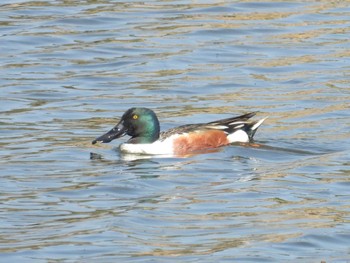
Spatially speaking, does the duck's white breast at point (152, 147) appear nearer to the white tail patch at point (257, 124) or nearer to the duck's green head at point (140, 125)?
the duck's green head at point (140, 125)

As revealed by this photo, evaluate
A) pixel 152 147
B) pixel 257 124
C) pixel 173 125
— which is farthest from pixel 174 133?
pixel 173 125

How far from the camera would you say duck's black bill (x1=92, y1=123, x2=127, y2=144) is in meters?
13.7

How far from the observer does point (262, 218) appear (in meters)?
10.4

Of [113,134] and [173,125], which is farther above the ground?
[113,134]

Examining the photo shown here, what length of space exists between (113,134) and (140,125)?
1.08 ft

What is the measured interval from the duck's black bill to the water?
0.15m

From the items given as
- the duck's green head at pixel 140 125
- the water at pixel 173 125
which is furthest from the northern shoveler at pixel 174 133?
the water at pixel 173 125

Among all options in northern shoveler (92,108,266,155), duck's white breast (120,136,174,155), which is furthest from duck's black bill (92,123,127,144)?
duck's white breast (120,136,174,155)

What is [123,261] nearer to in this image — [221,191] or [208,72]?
[221,191]

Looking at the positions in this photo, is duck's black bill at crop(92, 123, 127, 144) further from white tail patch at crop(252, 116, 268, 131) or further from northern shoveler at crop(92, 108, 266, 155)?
white tail patch at crop(252, 116, 268, 131)

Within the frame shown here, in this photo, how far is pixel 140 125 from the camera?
14086 mm

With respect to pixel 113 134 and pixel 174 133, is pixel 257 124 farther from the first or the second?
pixel 113 134

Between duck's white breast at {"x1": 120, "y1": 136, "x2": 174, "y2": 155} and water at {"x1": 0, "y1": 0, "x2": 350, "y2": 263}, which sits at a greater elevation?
water at {"x1": 0, "y1": 0, "x2": 350, "y2": 263}

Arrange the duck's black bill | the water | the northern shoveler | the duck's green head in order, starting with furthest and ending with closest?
the duck's green head
the northern shoveler
the duck's black bill
the water
